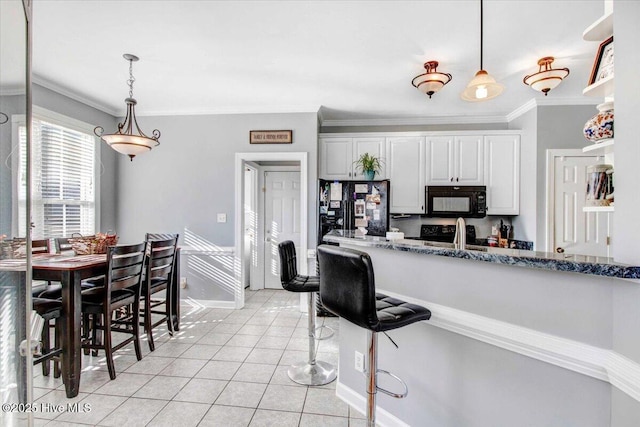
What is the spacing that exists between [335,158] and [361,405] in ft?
9.54

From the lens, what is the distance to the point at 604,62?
1.33m

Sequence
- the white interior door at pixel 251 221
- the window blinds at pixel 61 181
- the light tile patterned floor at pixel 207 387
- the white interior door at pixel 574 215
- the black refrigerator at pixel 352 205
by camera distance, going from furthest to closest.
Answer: the white interior door at pixel 251 221
the black refrigerator at pixel 352 205
the white interior door at pixel 574 215
the window blinds at pixel 61 181
the light tile patterned floor at pixel 207 387

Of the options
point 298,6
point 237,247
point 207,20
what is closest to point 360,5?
point 298,6

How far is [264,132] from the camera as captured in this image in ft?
13.0

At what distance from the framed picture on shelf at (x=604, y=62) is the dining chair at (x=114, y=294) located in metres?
3.00

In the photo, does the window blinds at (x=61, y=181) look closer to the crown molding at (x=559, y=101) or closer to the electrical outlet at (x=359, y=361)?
the electrical outlet at (x=359, y=361)

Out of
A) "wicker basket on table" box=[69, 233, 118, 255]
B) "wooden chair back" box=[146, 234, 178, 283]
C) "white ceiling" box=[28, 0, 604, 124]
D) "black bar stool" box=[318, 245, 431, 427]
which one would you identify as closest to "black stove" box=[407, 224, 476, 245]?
"white ceiling" box=[28, 0, 604, 124]

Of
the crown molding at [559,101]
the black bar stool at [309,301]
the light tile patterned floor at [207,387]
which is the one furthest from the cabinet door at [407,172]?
the black bar stool at [309,301]

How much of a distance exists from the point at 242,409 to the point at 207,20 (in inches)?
105

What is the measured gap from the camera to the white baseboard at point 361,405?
169 cm

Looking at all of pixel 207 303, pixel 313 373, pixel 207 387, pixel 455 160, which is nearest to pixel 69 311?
pixel 207 387

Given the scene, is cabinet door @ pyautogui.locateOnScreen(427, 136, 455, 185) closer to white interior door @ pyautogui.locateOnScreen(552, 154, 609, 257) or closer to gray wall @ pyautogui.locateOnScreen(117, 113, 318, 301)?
white interior door @ pyautogui.locateOnScreen(552, 154, 609, 257)

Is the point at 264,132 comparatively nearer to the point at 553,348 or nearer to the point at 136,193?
the point at 136,193

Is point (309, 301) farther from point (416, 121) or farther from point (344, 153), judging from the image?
point (416, 121)
